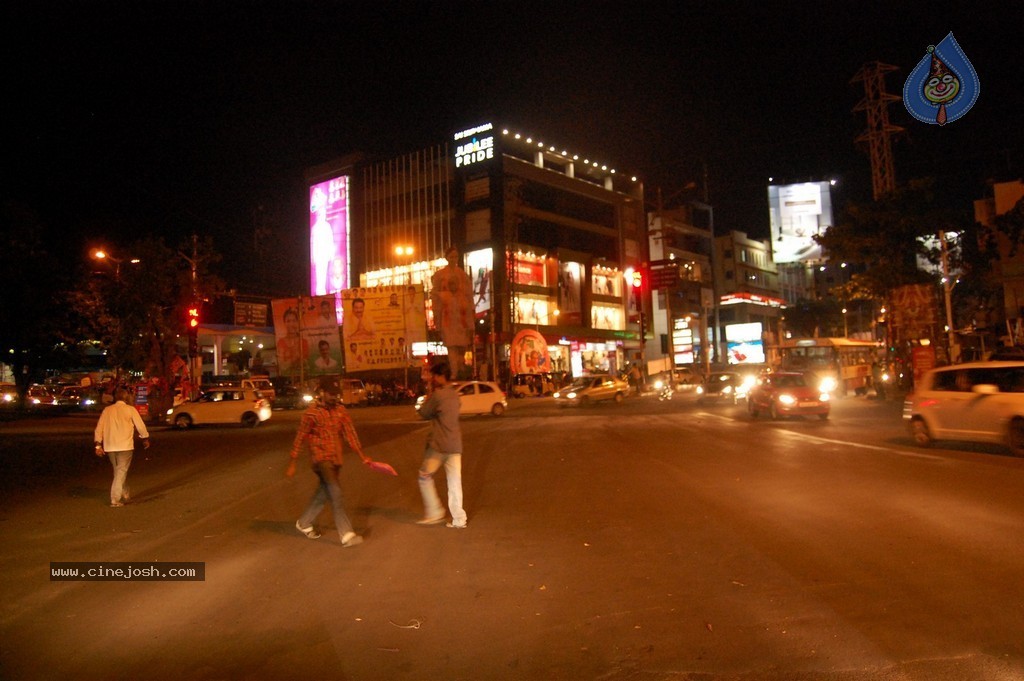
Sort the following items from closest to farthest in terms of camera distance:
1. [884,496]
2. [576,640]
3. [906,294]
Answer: [576,640]
[884,496]
[906,294]

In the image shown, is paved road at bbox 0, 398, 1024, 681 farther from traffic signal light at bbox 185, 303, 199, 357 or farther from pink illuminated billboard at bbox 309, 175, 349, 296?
pink illuminated billboard at bbox 309, 175, 349, 296

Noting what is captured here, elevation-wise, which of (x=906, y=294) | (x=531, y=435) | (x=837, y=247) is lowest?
(x=531, y=435)

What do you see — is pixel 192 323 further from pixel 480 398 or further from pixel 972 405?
pixel 972 405

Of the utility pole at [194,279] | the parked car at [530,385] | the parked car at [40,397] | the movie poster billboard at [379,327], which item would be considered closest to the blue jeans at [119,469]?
the utility pole at [194,279]

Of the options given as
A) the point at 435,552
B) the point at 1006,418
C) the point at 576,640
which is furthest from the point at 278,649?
the point at 1006,418

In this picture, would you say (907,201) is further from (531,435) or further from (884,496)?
(884,496)

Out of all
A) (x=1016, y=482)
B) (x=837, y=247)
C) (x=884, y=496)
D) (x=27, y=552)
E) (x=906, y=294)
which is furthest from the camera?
(x=837, y=247)

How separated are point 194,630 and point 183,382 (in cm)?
3460

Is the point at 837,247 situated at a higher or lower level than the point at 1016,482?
higher

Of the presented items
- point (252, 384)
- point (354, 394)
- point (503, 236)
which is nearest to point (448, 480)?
point (252, 384)

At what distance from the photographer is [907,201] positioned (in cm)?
3322

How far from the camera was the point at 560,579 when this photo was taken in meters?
6.34

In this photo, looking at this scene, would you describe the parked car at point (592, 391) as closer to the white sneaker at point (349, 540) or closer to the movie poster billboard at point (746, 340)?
the white sneaker at point (349, 540)

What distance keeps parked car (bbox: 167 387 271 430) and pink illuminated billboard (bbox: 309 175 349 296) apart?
38367mm
